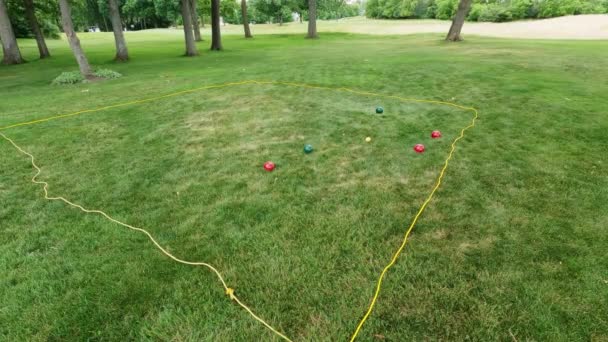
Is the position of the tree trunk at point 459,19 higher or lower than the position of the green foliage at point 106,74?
higher

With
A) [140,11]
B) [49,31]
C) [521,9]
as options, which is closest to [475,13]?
[521,9]

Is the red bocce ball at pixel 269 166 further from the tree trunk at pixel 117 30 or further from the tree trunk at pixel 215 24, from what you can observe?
the tree trunk at pixel 215 24

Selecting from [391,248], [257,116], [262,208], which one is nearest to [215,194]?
[262,208]

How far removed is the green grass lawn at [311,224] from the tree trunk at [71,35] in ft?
13.1

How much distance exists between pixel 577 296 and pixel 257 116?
4.70 metres

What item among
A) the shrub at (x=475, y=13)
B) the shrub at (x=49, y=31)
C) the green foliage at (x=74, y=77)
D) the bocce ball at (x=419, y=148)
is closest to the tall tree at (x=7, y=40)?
the green foliage at (x=74, y=77)

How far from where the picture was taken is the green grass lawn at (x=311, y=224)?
198 cm

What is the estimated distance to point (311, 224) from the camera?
2791 mm

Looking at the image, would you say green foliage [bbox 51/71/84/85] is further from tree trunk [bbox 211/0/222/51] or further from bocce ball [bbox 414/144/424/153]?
bocce ball [bbox 414/144/424/153]

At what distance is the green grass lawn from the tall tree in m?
9.74

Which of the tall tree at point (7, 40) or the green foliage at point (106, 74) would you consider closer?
the green foliage at point (106, 74)

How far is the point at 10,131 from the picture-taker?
514 cm

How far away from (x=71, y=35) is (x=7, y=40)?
22.2 feet

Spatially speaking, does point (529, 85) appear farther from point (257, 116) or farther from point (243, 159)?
point (243, 159)
